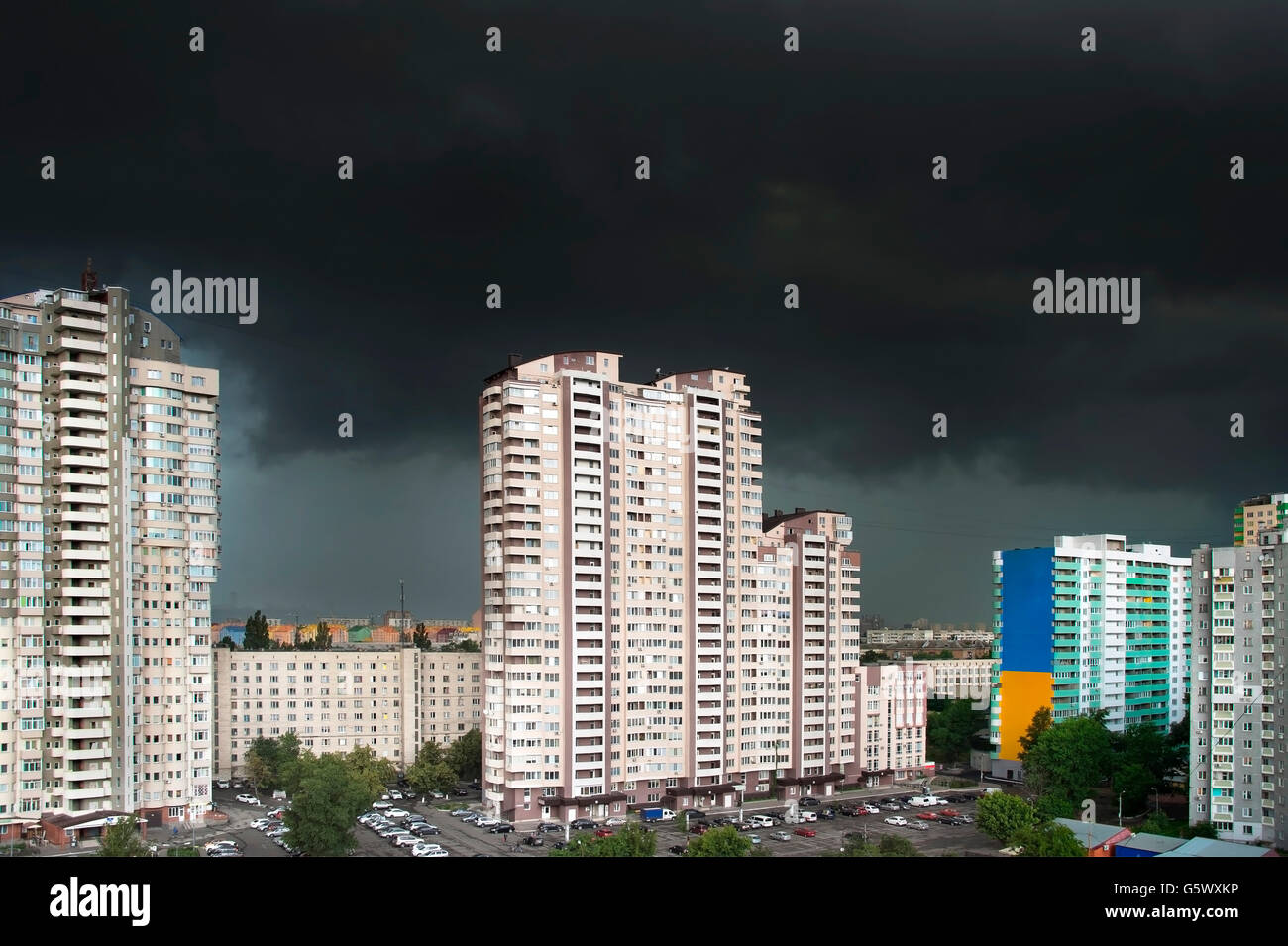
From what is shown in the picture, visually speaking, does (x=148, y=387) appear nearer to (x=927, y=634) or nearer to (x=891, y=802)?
(x=891, y=802)

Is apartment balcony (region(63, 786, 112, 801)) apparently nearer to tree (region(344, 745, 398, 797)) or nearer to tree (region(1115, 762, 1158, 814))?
tree (region(344, 745, 398, 797))

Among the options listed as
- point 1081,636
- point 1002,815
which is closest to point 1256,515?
point 1081,636

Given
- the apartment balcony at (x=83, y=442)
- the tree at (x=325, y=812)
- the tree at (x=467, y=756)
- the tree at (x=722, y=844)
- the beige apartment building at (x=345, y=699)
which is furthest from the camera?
the beige apartment building at (x=345, y=699)

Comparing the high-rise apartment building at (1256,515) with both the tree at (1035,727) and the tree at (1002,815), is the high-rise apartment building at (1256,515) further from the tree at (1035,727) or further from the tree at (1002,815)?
the tree at (1002,815)

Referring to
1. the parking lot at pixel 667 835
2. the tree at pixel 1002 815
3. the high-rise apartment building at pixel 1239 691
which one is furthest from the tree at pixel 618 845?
the high-rise apartment building at pixel 1239 691

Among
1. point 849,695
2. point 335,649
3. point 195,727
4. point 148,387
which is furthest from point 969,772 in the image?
point 148,387

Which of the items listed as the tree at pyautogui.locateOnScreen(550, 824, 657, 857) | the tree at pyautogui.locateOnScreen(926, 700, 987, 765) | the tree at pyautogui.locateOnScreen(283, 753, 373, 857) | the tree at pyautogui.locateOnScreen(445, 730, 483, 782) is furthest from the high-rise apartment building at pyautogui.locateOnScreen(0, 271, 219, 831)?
the tree at pyautogui.locateOnScreen(926, 700, 987, 765)
